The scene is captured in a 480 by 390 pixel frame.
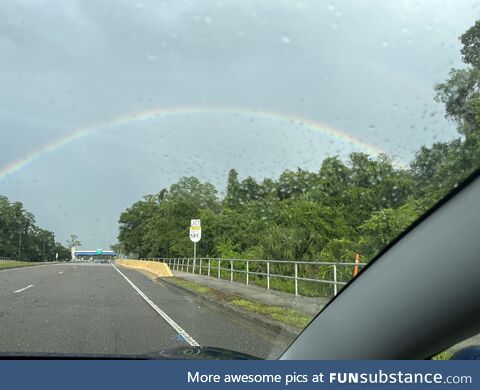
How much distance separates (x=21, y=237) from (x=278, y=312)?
401 ft

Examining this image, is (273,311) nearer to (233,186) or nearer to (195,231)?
(233,186)

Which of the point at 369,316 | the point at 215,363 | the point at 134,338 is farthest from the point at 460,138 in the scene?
the point at 134,338

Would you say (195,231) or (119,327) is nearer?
(119,327)

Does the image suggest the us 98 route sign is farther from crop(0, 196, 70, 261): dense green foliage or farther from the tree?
crop(0, 196, 70, 261): dense green foliage

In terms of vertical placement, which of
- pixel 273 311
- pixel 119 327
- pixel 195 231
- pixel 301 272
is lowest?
pixel 119 327

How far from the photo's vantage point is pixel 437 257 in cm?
233

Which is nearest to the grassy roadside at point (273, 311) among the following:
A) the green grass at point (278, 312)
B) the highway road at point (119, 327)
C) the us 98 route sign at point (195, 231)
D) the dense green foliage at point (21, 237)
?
the green grass at point (278, 312)

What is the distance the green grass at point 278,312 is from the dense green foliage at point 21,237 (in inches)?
2385

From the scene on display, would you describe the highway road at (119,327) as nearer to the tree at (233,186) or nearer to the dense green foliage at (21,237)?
the tree at (233,186)

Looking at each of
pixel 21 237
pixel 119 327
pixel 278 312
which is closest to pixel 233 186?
pixel 278 312

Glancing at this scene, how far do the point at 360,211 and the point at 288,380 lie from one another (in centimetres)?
164

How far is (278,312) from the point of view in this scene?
10430 mm

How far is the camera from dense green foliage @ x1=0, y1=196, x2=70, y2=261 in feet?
306

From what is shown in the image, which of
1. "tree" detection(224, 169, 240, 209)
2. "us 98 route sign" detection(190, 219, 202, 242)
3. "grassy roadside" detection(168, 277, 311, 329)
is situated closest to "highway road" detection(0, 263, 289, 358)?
"grassy roadside" detection(168, 277, 311, 329)
